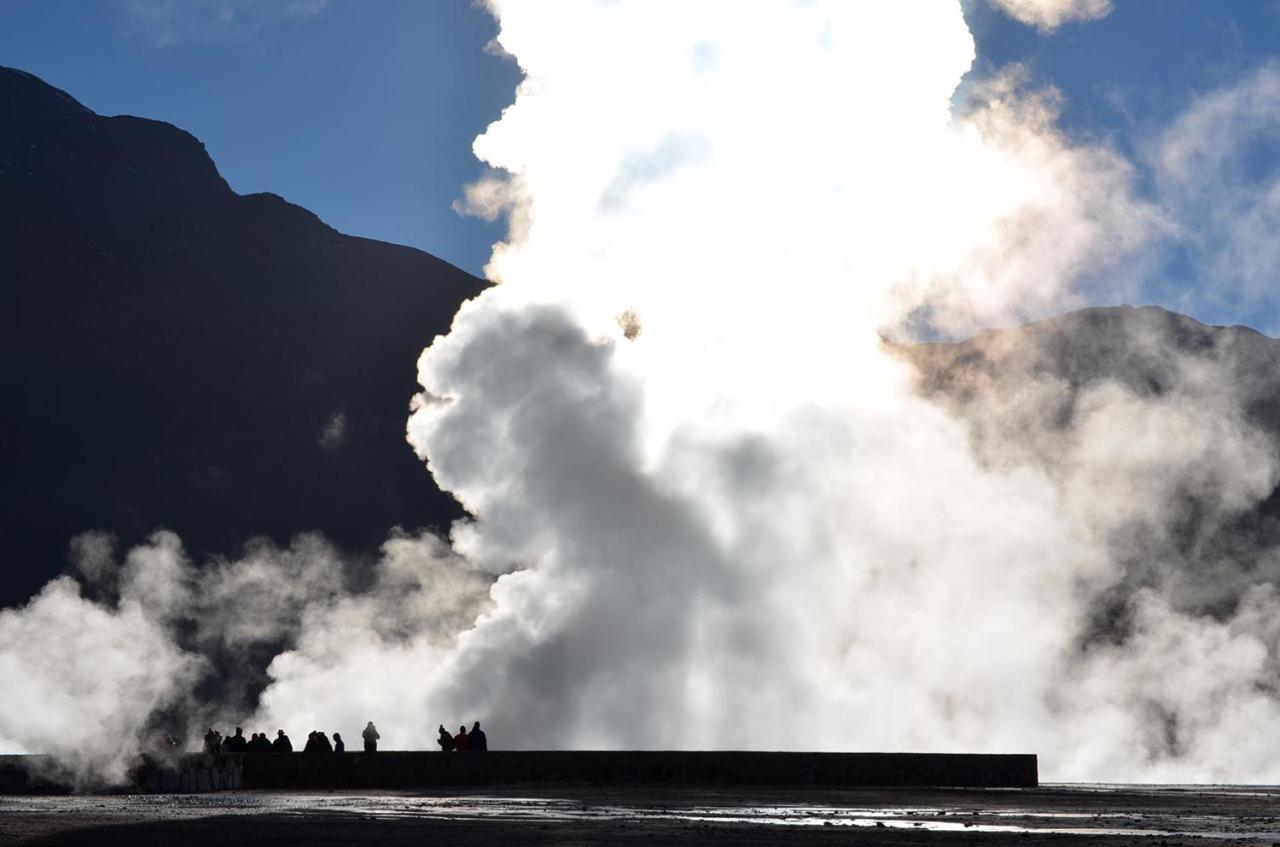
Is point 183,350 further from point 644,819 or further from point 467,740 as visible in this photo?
point 644,819

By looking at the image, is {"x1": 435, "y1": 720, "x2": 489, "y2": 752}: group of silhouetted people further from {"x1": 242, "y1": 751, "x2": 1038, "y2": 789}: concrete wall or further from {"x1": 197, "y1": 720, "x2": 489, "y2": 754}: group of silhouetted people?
{"x1": 242, "y1": 751, "x2": 1038, "y2": 789}: concrete wall

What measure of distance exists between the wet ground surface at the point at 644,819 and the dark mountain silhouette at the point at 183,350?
10428 cm

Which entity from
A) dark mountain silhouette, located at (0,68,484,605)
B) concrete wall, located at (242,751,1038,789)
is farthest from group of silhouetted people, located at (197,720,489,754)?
dark mountain silhouette, located at (0,68,484,605)

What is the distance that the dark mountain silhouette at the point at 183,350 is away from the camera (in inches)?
5017

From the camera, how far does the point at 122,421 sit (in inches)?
5359

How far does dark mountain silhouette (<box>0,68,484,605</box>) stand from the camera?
127438mm

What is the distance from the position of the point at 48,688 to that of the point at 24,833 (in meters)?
41.0

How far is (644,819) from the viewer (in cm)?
1588

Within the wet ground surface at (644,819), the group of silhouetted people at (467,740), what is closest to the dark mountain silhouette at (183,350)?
the group of silhouetted people at (467,740)

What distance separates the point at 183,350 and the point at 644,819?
445 ft

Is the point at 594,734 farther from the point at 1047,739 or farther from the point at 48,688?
the point at 1047,739

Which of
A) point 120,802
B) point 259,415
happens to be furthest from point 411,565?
point 120,802

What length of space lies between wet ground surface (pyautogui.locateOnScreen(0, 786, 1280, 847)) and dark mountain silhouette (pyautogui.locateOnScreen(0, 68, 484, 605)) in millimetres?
104284

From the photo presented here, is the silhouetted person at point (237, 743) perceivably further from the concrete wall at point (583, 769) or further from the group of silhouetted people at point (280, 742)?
the concrete wall at point (583, 769)
